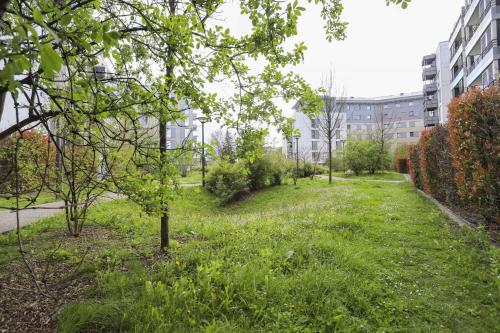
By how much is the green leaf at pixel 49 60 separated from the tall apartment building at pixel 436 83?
40.2 metres

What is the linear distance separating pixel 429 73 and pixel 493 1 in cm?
2296

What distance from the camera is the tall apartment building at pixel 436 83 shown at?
35.7m

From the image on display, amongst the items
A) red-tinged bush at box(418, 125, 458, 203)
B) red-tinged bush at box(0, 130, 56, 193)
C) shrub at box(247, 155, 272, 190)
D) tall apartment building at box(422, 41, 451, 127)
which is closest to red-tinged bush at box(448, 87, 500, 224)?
red-tinged bush at box(418, 125, 458, 203)

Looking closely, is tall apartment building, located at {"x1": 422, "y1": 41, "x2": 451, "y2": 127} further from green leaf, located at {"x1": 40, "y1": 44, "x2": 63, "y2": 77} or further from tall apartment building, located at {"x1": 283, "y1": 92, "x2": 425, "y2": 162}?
green leaf, located at {"x1": 40, "y1": 44, "x2": 63, "y2": 77}

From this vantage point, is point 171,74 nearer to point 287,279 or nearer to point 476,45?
point 287,279

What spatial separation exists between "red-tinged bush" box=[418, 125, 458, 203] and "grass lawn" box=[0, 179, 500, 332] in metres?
2.38

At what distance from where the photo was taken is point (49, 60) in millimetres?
1101

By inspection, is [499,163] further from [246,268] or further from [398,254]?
[246,268]

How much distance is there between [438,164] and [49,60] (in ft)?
32.4

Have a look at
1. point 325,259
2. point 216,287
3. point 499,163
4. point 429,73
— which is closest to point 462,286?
point 325,259

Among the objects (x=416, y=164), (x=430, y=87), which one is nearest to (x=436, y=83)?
(x=430, y=87)

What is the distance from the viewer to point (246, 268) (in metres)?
3.57

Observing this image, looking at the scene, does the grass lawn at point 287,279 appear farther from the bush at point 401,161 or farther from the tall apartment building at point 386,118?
the tall apartment building at point 386,118

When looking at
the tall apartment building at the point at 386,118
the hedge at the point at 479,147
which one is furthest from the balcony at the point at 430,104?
the hedge at the point at 479,147
